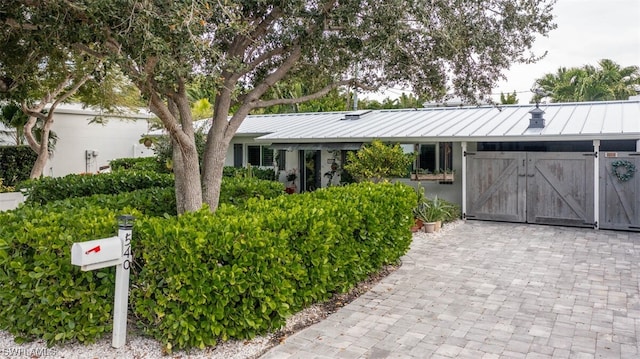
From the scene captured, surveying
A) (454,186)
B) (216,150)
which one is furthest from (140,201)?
(454,186)

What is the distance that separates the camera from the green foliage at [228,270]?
4.27 meters

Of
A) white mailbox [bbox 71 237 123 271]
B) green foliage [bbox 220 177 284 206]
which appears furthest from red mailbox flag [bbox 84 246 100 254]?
green foliage [bbox 220 177 284 206]

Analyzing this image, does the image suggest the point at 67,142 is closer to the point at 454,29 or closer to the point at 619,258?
the point at 454,29

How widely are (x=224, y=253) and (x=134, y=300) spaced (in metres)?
1.04

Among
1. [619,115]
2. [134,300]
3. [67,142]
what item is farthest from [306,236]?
[67,142]

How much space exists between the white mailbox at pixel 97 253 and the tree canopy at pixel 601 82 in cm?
2512

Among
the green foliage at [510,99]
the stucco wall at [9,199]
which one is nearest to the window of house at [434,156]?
the stucco wall at [9,199]

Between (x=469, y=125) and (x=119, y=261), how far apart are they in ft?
36.3

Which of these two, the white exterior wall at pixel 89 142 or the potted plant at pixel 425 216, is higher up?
the white exterior wall at pixel 89 142

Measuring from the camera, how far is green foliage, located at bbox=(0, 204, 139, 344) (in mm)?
4340

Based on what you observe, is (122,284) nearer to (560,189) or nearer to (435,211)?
(435,211)

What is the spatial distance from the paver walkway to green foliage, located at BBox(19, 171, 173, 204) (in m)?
6.49

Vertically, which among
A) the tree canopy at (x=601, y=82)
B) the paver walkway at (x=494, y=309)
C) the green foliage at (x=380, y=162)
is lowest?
the paver walkway at (x=494, y=309)

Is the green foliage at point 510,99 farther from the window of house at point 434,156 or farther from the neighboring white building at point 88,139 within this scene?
the neighboring white building at point 88,139
